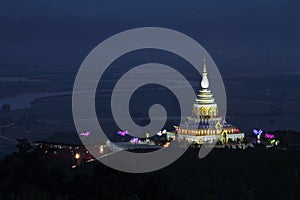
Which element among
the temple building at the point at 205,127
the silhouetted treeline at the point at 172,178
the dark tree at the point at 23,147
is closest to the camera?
the silhouetted treeline at the point at 172,178

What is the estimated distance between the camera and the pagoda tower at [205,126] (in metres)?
62.2

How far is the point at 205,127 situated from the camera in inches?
2470

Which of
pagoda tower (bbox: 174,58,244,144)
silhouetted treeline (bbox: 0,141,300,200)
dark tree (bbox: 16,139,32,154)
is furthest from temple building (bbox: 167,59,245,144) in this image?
dark tree (bbox: 16,139,32,154)

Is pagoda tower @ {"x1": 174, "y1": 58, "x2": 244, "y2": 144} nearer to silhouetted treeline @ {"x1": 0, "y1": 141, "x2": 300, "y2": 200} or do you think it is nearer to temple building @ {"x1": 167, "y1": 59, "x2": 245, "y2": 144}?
temple building @ {"x1": 167, "y1": 59, "x2": 245, "y2": 144}

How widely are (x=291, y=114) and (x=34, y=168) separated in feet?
295

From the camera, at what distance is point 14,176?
3347 centimetres

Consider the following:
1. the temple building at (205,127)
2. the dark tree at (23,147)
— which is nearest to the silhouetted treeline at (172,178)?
the dark tree at (23,147)

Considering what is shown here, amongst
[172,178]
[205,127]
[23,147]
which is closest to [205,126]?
[205,127]

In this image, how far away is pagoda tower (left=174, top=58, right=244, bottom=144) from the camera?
6225 centimetres

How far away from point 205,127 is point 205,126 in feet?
0.47

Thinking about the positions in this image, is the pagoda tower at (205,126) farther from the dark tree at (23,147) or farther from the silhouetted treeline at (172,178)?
the dark tree at (23,147)

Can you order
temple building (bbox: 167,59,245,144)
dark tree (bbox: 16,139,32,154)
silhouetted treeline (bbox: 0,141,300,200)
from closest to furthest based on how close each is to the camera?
1. silhouetted treeline (bbox: 0,141,300,200)
2. dark tree (bbox: 16,139,32,154)
3. temple building (bbox: 167,59,245,144)

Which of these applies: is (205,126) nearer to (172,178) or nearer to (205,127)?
(205,127)

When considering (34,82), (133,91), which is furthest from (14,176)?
(34,82)
